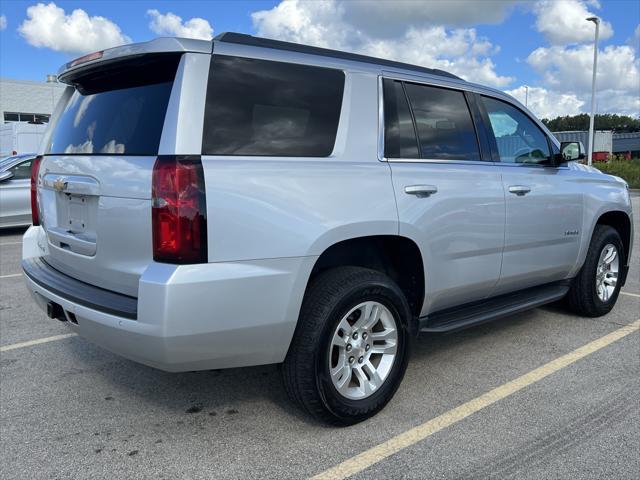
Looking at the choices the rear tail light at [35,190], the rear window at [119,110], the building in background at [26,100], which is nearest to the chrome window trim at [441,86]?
the rear window at [119,110]

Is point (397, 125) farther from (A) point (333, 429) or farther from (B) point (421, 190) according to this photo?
(A) point (333, 429)

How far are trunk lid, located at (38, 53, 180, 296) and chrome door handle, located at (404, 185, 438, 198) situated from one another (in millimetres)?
1414

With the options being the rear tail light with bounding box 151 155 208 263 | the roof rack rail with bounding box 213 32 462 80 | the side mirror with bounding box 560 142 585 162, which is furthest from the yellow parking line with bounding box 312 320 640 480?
the roof rack rail with bounding box 213 32 462 80

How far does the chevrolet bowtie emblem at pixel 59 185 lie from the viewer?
3.09m

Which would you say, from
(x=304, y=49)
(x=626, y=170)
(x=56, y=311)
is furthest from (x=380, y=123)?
(x=626, y=170)

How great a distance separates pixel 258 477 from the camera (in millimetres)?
2639

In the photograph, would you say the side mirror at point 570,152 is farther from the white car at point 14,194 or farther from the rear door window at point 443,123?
the white car at point 14,194

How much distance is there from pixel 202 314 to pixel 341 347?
874mm

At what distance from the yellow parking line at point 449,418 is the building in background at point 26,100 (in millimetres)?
48935

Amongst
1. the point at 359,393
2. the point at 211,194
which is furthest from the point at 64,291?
the point at 359,393

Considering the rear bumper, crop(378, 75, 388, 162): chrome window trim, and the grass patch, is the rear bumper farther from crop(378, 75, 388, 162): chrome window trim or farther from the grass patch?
the grass patch

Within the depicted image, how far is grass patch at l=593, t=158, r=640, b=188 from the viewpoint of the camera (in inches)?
1055

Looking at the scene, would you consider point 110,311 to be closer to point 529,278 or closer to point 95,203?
point 95,203

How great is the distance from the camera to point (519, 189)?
4.05m
